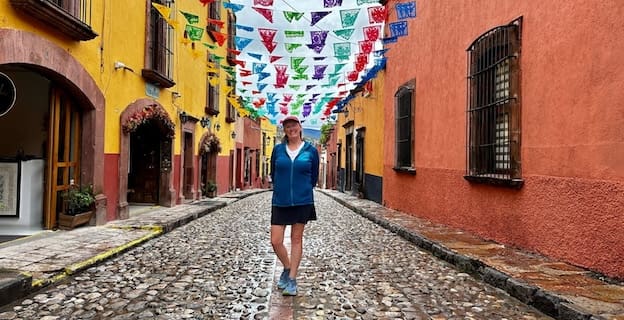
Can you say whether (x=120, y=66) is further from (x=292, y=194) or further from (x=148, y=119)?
(x=292, y=194)

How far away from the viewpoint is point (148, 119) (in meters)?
11.4

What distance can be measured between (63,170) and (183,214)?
10.8ft

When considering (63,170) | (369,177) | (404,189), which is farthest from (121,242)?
(369,177)

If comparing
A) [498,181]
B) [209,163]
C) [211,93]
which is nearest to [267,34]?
[498,181]

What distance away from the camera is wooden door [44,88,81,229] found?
7719 mm

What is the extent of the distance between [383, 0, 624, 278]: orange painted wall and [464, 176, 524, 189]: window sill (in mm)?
89

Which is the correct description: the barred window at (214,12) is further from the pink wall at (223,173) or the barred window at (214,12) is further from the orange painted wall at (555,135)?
the orange painted wall at (555,135)

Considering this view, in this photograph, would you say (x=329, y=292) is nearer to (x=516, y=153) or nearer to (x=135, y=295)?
(x=135, y=295)

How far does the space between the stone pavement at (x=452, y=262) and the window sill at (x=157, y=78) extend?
3498mm

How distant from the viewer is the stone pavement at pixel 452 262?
399 cm

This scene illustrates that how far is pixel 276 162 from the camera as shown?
182 inches

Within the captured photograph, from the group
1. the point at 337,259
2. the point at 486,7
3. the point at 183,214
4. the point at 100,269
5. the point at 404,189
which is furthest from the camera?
the point at 404,189

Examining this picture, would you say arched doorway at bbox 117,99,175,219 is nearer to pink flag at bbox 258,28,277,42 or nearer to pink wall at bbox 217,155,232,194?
pink flag at bbox 258,28,277,42

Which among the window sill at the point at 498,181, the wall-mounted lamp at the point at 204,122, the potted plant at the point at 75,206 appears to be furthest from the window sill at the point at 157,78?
the window sill at the point at 498,181
